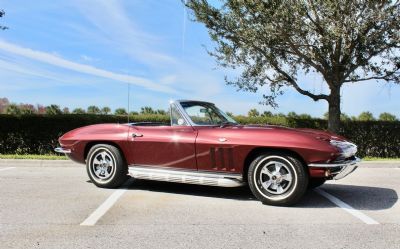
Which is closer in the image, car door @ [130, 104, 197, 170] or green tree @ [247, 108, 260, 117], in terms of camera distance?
car door @ [130, 104, 197, 170]

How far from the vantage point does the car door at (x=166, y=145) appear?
6.62 meters

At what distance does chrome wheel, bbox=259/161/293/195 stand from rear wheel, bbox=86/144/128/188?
7.49ft

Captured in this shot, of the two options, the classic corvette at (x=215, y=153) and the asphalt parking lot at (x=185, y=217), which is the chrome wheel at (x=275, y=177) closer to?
the classic corvette at (x=215, y=153)

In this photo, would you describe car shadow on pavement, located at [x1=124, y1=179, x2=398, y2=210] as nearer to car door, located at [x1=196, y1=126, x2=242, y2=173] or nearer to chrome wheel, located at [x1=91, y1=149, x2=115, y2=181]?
chrome wheel, located at [x1=91, y1=149, x2=115, y2=181]

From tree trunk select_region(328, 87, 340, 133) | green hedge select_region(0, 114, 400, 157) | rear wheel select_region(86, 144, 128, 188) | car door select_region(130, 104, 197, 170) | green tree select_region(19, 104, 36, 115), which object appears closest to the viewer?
car door select_region(130, 104, 197, 170)

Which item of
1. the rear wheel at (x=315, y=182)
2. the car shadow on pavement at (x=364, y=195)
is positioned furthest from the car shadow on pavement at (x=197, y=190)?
the car shadow on pavement at (x=364, y=195)

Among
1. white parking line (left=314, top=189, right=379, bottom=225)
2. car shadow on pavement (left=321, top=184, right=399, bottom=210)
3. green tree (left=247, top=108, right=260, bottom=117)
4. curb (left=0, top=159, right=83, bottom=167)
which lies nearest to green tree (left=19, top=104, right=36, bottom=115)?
curb (left=0, top=159, right=83, bottom=167)

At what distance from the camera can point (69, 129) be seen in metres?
14.1

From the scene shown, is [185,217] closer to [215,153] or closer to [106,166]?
[215,153]

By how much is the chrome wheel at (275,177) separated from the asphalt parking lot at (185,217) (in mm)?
253

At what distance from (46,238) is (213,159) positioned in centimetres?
256

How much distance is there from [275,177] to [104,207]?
7.47 ft

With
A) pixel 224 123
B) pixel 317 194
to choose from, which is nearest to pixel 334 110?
pixel 317 194

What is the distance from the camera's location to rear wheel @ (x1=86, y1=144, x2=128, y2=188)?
7.25m
